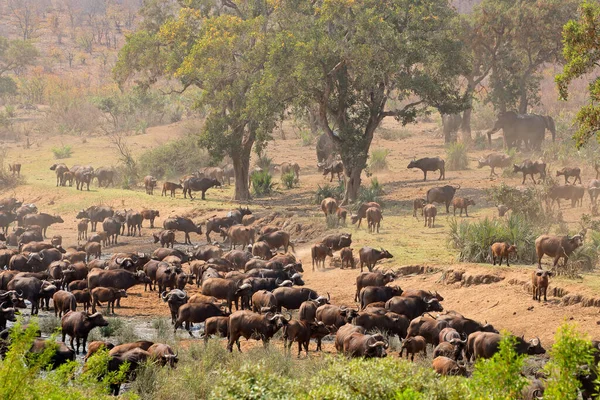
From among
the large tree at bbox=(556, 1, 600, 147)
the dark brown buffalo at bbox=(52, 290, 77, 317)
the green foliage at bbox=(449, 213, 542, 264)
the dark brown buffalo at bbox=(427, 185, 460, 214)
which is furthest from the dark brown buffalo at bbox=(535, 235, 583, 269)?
the dark brown buffalo at bbox=(52, 290, 77, 317)

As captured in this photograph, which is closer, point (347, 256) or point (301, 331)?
point (301, 331)

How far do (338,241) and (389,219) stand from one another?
230 inches

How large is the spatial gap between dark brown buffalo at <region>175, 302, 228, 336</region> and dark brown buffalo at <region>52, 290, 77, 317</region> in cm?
279

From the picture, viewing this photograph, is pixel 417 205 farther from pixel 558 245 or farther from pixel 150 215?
pixel 150 215

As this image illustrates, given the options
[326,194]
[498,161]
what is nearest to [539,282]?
[326,194]

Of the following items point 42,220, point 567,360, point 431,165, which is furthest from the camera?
point 431,165

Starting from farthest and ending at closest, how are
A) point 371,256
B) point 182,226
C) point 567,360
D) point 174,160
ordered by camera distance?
point 174,160
point 182,226
point 371,256
point 567,360

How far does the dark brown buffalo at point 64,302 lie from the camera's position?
19750 millimetres

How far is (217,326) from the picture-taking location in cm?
1778

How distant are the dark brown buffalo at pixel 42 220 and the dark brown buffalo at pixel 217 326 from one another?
779 inches

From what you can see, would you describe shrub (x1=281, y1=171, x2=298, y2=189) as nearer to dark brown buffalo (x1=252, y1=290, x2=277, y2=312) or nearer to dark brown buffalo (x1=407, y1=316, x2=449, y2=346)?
dark brown buffalo (x1=252, y1=290, x2=277, y2=312)

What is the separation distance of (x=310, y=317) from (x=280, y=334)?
814 millimetres

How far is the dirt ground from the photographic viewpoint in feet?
64.0

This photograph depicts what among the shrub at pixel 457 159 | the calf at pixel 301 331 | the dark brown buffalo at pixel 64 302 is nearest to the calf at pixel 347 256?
the calf at pixel 301 331
